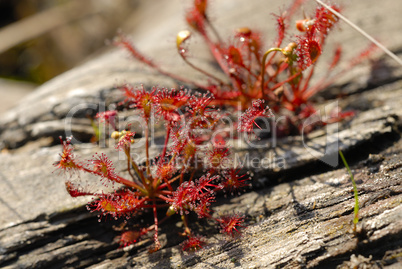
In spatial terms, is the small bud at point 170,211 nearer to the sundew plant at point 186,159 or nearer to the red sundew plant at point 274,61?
the sundew plant at point 186,159

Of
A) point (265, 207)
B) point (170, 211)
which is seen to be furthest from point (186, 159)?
point (265, 207)

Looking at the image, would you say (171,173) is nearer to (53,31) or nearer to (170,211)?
(170,211)

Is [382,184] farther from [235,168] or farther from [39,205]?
[39,205]

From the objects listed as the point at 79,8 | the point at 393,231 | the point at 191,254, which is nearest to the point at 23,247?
the point at 191,254

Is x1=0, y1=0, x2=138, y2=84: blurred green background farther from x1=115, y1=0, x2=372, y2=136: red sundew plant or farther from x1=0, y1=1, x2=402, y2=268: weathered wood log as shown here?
x1=115, y1=0, x2=372, y2=136: red sundew plant

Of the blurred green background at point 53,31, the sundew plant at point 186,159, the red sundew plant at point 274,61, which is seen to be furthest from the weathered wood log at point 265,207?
the blurred green background at point 53,31
